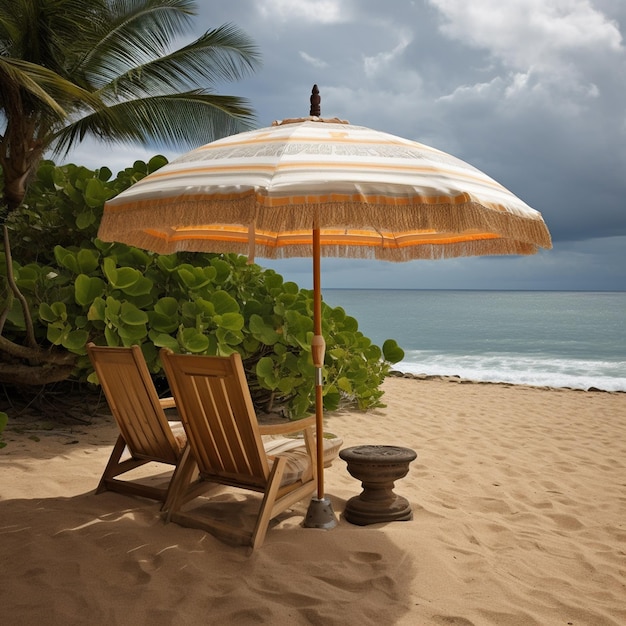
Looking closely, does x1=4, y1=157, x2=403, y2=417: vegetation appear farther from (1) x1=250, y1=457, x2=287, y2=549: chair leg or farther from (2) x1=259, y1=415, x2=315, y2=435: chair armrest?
(1) x1=250, y1=457, x2=287, y2=549: chair leg

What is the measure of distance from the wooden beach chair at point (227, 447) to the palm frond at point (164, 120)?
790cm

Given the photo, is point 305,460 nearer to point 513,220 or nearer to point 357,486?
point 357,486

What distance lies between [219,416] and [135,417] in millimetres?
659

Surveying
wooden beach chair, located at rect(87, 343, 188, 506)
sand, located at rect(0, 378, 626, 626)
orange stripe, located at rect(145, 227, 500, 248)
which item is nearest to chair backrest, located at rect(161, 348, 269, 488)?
wooden beach chair, located at rect(87, 343, 188, 506)

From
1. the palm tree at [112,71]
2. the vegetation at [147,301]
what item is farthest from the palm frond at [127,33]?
the vegetation at [147,301]

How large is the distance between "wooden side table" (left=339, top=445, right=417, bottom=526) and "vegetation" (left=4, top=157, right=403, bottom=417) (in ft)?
6.52

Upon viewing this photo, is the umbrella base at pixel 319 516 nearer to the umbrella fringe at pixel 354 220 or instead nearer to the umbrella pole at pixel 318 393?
the umbrella pole at pixel 318 393

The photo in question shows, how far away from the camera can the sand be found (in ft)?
6.75

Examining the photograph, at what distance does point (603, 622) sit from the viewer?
2072 millimetres

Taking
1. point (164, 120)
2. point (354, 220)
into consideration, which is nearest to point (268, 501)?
point (354, 220)

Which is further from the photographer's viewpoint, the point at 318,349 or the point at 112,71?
the point at 112,71

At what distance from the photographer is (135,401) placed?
2.95 meters

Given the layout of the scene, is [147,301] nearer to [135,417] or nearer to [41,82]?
[135,417]

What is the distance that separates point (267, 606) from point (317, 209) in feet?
4.26
